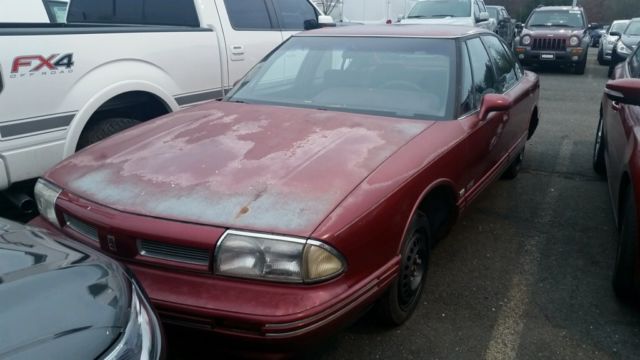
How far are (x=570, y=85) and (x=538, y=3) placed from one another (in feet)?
119

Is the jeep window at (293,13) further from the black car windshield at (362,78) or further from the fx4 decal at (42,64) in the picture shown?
the fx4 decal at (42,64)

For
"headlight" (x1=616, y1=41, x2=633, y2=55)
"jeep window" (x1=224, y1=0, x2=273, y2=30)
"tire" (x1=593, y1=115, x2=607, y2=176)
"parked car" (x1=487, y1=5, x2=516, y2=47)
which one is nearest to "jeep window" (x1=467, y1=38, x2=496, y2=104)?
"tire" (x1=593, y1=115, x2=607, y2=176)

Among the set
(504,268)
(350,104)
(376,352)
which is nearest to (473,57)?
(350,104)

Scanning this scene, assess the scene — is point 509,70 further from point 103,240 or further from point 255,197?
point 103,240

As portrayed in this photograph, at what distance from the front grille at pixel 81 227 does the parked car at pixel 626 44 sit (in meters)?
12.6

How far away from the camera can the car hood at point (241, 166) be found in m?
2.25

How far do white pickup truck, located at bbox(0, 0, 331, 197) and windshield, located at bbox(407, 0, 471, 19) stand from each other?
25.6 ft

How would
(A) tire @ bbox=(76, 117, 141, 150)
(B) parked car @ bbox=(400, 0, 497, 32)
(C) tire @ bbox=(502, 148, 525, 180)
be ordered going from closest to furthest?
(A) tire @ bbox=(76, 117, 141, 150), (C) tire @ bbox=(502, 148, 525, 180), (B) parked car @ bbox=(400, 0, 497, 32)

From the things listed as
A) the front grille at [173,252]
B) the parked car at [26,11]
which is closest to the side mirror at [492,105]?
the front grille at [173,252]

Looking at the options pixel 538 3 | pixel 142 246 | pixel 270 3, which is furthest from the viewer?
pixel 538 3

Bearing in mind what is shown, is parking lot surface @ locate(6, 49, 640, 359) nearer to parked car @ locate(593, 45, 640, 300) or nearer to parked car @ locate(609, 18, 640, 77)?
parked car @ locate(593, 45, 640, 300)

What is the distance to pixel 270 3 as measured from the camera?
593cm

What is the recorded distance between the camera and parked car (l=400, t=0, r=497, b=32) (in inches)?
492

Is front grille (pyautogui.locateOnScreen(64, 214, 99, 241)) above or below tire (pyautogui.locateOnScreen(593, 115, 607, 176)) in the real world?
above
